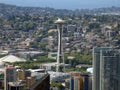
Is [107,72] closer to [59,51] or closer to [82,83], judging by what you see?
[82,83]

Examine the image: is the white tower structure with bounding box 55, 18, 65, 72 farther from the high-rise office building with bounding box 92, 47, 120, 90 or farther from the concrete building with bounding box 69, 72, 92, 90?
Result: the high-rise office building with bounding box 92, 47, 120, 90

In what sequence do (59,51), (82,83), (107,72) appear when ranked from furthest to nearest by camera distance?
(59,51)
(82,83)
(107,72)

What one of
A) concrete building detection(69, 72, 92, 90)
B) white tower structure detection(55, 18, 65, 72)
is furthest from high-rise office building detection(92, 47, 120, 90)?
white tower structure detection(55, 18, 65, 72)

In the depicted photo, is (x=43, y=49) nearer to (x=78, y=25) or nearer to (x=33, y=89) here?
(x=78, y=25)

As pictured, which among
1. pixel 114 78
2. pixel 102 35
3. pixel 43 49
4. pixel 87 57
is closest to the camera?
pixel 114 78

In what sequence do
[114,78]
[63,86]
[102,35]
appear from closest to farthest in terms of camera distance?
[114,78]
[63,86]
[102,35]

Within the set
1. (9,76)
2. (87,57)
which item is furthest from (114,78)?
(87,57)

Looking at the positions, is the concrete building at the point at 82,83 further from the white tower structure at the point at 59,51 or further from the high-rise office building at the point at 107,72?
the white tower structure at the point at 59,51

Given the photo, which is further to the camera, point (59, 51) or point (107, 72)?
point (59, 51)

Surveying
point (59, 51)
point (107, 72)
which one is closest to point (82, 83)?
point (107, 72)
